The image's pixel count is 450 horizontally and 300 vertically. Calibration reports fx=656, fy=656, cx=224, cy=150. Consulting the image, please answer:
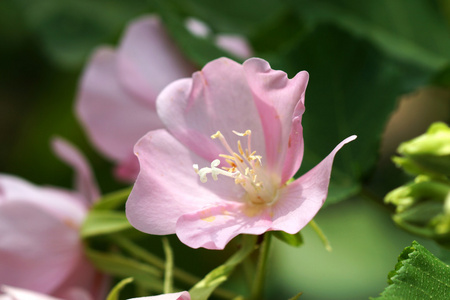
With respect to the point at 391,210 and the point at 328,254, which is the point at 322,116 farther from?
the point at 328,254

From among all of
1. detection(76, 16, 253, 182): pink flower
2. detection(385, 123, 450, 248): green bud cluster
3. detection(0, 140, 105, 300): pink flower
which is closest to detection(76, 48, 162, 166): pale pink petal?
detection(76, 16, 253, 182): pink flower

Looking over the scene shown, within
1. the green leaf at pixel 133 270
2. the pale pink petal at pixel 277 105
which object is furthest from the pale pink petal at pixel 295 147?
the green leaf at pixel 133 270

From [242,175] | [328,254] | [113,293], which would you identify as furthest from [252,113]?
[328,254]

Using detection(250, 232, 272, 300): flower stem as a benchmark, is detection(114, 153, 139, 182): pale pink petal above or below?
above

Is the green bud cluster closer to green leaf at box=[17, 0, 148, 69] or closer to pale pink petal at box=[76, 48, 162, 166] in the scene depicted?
pale pink petal at box=[76, 48, 162, 166]

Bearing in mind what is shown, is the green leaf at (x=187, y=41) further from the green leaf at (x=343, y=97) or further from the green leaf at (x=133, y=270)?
the green leaf at (x=133, y=270)

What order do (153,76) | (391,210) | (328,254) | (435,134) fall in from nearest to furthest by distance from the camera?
(435,134)
(391,210)
(153,76)
(328,254)

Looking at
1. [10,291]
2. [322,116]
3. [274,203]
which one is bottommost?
[10,291]
